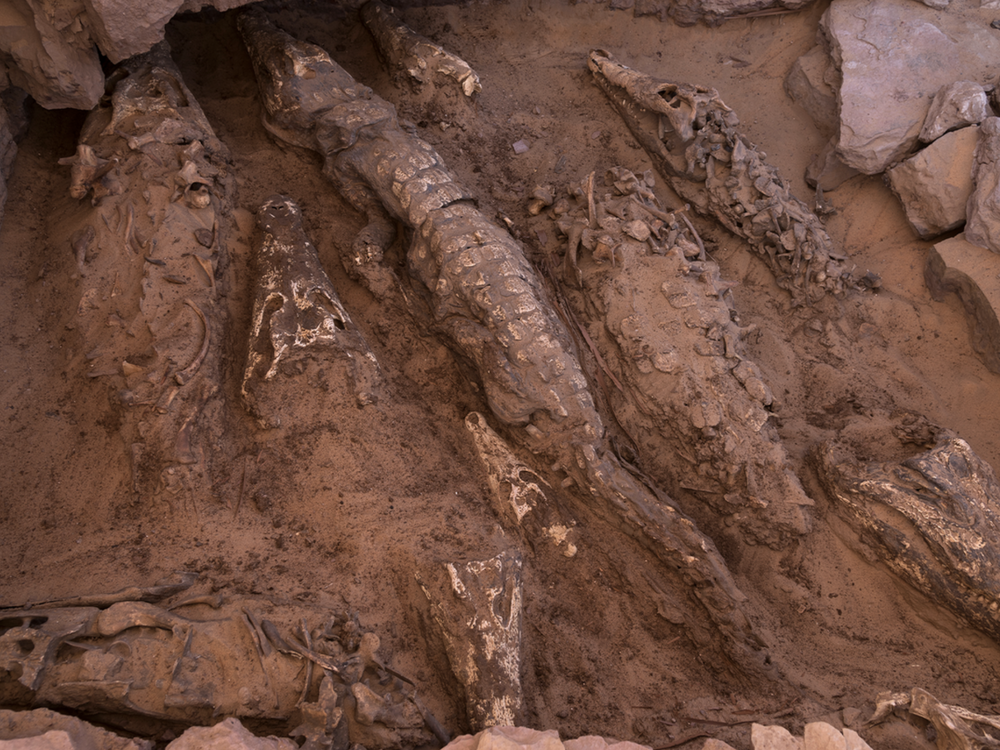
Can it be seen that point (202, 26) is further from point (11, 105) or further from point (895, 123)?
point (895, 123)

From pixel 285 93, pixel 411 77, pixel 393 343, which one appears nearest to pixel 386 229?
pixel 393 343

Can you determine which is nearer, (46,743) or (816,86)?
(46,743)

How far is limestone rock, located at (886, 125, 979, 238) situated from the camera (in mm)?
3863

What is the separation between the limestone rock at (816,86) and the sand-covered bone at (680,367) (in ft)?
5.03

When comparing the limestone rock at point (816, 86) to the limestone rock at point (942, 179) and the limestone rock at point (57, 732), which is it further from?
the limestone rock at point (57, 732)

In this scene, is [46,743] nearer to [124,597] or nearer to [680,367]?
[124,597]

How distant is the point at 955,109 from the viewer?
13.0 ft

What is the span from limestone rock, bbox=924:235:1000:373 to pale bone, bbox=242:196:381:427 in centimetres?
313

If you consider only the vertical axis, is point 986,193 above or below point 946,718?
above

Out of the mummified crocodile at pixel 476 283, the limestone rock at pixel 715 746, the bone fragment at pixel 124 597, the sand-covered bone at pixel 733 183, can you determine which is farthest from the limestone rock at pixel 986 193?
the bone fragment at pixel 124 597

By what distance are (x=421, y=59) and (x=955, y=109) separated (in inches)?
122

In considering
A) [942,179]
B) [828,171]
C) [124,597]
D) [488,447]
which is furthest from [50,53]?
[942,179]

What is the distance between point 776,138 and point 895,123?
28.1 inches

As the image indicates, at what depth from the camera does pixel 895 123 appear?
4102 millimetres
